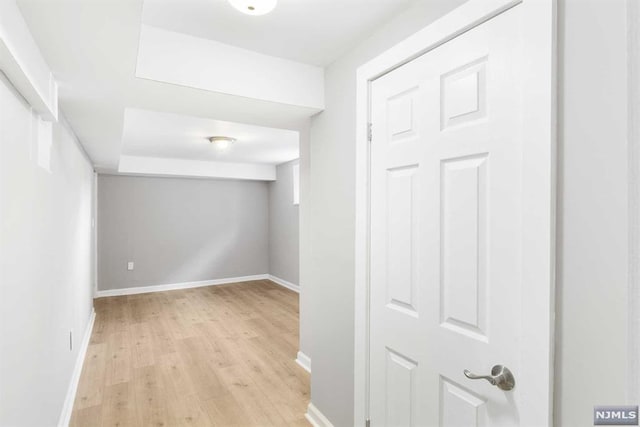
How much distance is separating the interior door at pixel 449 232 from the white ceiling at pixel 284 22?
0.28 m

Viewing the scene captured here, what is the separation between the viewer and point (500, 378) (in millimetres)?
1095

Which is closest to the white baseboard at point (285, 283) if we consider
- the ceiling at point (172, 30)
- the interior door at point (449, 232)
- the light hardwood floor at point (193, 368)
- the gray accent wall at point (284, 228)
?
the gray accent wall at point (284, 228)

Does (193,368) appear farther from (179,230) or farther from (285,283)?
(179,230)

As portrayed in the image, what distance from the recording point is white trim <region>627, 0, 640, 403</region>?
28.9 inches

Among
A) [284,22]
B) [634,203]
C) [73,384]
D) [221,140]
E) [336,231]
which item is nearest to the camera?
[634,203]

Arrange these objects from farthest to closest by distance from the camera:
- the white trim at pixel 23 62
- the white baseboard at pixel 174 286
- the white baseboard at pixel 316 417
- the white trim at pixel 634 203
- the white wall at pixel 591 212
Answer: the white baseboard at pixel 174 286, the white baseboard at pixel 316 417, the white trim at pixel 23 62, the white wall at pixel 591 212, the white trim at pixel 634 203

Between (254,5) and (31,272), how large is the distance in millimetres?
1459

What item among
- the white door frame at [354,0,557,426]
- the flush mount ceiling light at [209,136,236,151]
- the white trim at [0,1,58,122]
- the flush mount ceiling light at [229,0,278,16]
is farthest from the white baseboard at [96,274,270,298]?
the white door frame at [354,0,557,426]

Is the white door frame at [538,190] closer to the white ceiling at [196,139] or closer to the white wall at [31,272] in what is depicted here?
the white wall at [31,272]

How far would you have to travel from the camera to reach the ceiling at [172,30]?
112 centimetres

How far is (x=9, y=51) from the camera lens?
0.96 meters

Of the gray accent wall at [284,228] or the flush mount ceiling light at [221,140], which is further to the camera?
the gray accent wall at [284,228]

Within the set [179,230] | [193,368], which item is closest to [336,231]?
[193,368]

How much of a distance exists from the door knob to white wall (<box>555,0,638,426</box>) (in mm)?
127
